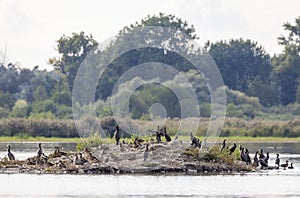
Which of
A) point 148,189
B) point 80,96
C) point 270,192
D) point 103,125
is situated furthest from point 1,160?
point 80,96

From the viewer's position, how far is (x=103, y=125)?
73500 mm

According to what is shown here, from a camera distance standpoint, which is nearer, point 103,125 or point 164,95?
point 103,125

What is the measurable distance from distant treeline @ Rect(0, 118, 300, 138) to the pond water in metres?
30.4

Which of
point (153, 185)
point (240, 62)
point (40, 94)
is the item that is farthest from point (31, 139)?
point (240, 62)

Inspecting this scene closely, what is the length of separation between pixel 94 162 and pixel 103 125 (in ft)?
92.0

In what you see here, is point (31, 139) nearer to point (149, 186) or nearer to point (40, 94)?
point (40, 94)

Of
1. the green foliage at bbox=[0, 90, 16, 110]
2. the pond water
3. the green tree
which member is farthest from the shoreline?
the green tree

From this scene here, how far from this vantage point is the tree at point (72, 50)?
114625 millimetres

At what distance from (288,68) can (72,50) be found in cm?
2133

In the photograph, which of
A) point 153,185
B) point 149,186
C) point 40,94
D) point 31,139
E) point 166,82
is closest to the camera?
point 149,186

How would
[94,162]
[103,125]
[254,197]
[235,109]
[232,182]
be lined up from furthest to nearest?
[235,109], [103,125], [94,162], [232,182], [254,197]

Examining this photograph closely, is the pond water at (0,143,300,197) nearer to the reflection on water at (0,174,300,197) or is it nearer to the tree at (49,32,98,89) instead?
the reflection on water at (0,174,300,197)

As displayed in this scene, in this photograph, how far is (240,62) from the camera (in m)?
120

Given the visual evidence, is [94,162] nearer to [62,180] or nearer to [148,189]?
[62,180]
